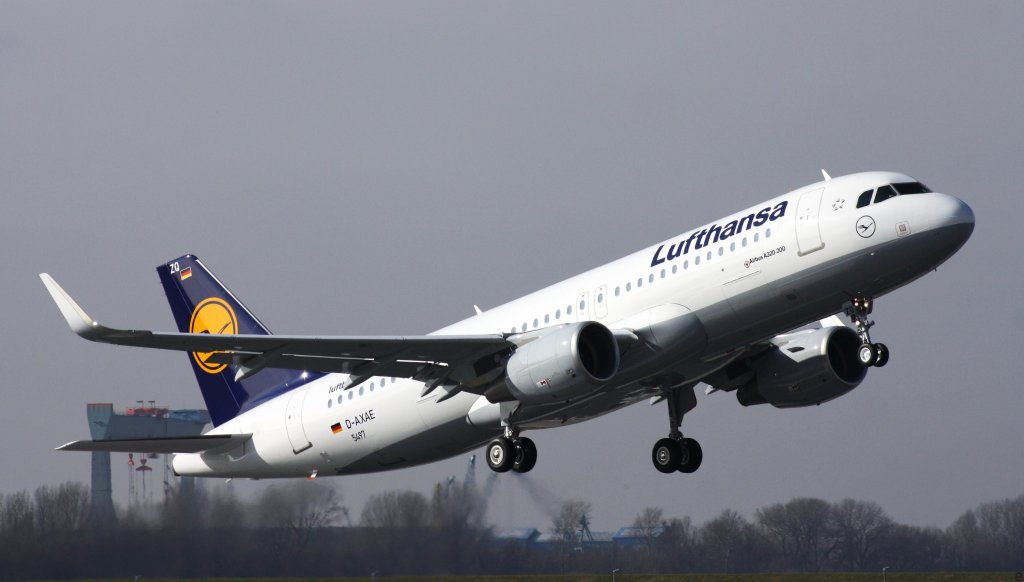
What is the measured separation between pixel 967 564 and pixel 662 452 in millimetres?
19772

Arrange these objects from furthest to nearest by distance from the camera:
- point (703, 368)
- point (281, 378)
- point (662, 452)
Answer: point (281, 378) → point (662, 452) → point (703, 368)

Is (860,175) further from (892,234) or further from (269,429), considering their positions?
(269,429)

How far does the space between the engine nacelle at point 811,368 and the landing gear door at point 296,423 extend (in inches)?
465

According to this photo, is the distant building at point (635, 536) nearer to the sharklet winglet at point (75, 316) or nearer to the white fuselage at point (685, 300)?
the white fuselage at point (685, 300)

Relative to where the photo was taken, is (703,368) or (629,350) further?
(703,368)

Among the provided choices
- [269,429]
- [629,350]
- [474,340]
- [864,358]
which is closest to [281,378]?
[269,429]

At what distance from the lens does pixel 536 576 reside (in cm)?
4131

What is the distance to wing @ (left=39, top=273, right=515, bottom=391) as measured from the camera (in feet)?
89.7

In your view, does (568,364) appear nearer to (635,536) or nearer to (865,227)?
(865,227)

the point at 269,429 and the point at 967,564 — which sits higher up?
the point at 269,429

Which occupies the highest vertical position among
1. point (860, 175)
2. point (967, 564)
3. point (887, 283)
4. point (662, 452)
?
→ point (860, 175)

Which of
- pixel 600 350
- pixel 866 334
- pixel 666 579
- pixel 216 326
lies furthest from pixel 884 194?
pixel 216 326

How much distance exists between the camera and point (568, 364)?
29.2 metres

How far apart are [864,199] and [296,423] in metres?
15.9
